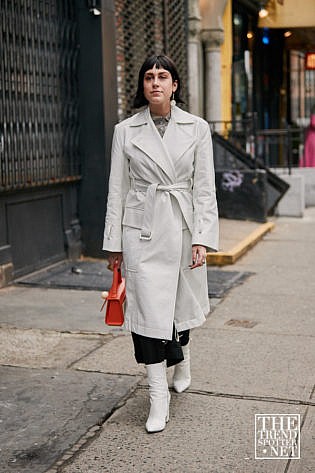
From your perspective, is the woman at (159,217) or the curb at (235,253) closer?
the woman at (159,217)

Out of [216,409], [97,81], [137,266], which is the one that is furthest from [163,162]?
[97,81]

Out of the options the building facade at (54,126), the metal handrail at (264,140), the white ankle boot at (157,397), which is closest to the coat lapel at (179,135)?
the white ankle boot at (157,397)

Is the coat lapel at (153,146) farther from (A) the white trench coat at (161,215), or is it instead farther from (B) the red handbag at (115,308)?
(B) the red handbag at (115,308)

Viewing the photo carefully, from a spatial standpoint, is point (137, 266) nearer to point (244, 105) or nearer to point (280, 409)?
point (280, 409)

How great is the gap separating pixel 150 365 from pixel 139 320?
25 cm

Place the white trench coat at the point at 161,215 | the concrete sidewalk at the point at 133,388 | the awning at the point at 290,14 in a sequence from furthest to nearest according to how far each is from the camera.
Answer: the awning at the point at 290,14 → the white trench coat at the point at 161,215 → the concrete sidewalk at the point at 133,388

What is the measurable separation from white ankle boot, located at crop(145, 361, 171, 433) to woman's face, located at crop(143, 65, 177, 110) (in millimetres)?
1416

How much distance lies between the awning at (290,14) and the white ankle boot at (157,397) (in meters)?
13.6

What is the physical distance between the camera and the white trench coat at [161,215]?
4062mm

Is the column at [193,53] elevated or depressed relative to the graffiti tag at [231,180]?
elevated

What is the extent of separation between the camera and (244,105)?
672 inches

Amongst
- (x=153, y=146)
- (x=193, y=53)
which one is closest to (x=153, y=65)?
(x=153, y=146)

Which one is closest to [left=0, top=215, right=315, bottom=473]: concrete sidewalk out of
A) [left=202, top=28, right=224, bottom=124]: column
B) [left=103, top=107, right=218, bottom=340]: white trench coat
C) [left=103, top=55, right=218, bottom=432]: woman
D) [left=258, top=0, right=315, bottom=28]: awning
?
A: [left=103, top=55, right=218, bottom=432]: woman

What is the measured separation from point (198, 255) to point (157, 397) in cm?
79
